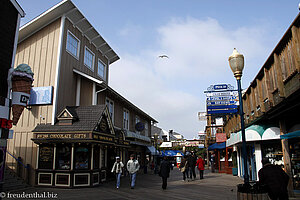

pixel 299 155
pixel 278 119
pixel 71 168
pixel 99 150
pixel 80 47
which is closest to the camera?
pixel 299 155

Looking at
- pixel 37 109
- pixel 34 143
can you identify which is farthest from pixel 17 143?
pixel 37 109

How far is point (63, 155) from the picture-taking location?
12562mm

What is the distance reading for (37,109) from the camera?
13.8 m

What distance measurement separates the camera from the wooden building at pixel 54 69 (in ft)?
44.4

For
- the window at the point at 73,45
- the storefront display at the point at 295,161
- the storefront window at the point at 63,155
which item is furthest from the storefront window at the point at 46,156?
the storefront display at the point at 295,161

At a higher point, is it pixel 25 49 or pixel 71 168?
pixel 25 49

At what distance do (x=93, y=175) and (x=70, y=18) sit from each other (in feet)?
A: 32.2

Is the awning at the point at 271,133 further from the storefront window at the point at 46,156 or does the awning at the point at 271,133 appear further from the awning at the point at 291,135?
the storefront window at the point at 46,156

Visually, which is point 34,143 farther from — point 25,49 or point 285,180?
point 285,180

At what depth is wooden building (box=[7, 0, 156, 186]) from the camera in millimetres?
13539

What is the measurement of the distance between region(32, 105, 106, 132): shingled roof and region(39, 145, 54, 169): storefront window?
Answer: 99 centimetres

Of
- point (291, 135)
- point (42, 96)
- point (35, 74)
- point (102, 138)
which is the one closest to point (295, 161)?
point (291, 135)

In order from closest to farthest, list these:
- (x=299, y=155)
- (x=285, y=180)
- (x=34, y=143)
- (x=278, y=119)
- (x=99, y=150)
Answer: (x=285, y=180)
(x=299, y=155)
(x=278, y=119)
(x=34, y=143)
(x=99, y=150)

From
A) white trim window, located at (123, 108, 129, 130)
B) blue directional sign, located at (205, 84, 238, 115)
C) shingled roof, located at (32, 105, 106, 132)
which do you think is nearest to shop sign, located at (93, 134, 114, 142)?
shingled roof, located at (32, 105, 106, 132)
